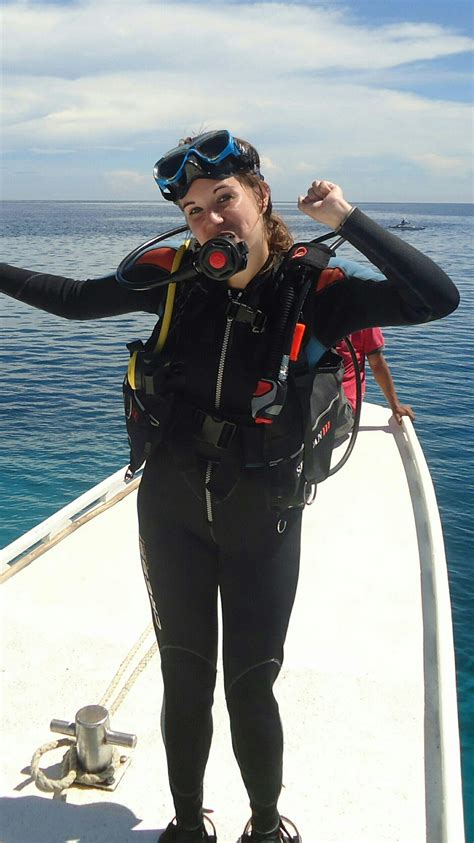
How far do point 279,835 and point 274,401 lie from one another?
1.39m

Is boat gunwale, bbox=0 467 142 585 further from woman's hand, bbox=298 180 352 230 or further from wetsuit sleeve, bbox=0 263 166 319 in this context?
woman's hand, bbox=298 180 352 230

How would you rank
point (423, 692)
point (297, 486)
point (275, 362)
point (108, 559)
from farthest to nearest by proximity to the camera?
point (108, 559) → point (423, 692) → point (297, 486) → point (275, 362)

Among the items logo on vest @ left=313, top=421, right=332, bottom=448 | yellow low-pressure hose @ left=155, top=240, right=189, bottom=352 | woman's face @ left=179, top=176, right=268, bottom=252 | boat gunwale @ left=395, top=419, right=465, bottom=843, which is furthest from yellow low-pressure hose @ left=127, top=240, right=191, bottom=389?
boat gunwale @ left=395, top=419, right=465, bottom=843

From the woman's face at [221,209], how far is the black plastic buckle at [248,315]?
0.18 meters

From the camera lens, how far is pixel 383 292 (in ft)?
6.65

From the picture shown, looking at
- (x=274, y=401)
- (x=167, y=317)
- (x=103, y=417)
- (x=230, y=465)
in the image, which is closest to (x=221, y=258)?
(x=167, y=317)

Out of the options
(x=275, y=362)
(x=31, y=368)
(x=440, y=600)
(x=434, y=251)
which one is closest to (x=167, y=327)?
(x=275, y=362)

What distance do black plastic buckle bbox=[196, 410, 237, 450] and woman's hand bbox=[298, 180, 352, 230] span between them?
629mm

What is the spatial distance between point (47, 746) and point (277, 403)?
1.79 metres

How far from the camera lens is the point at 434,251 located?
4225 cm

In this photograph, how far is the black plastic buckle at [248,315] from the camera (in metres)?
2.11

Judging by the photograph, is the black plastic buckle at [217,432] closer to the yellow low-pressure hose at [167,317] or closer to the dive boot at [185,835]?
the yellow low-pressure hose at [167,317]

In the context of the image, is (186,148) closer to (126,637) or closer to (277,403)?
(277,403)

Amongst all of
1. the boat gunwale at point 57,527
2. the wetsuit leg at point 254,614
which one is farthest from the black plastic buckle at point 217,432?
the boat gunwale at point 57,527
